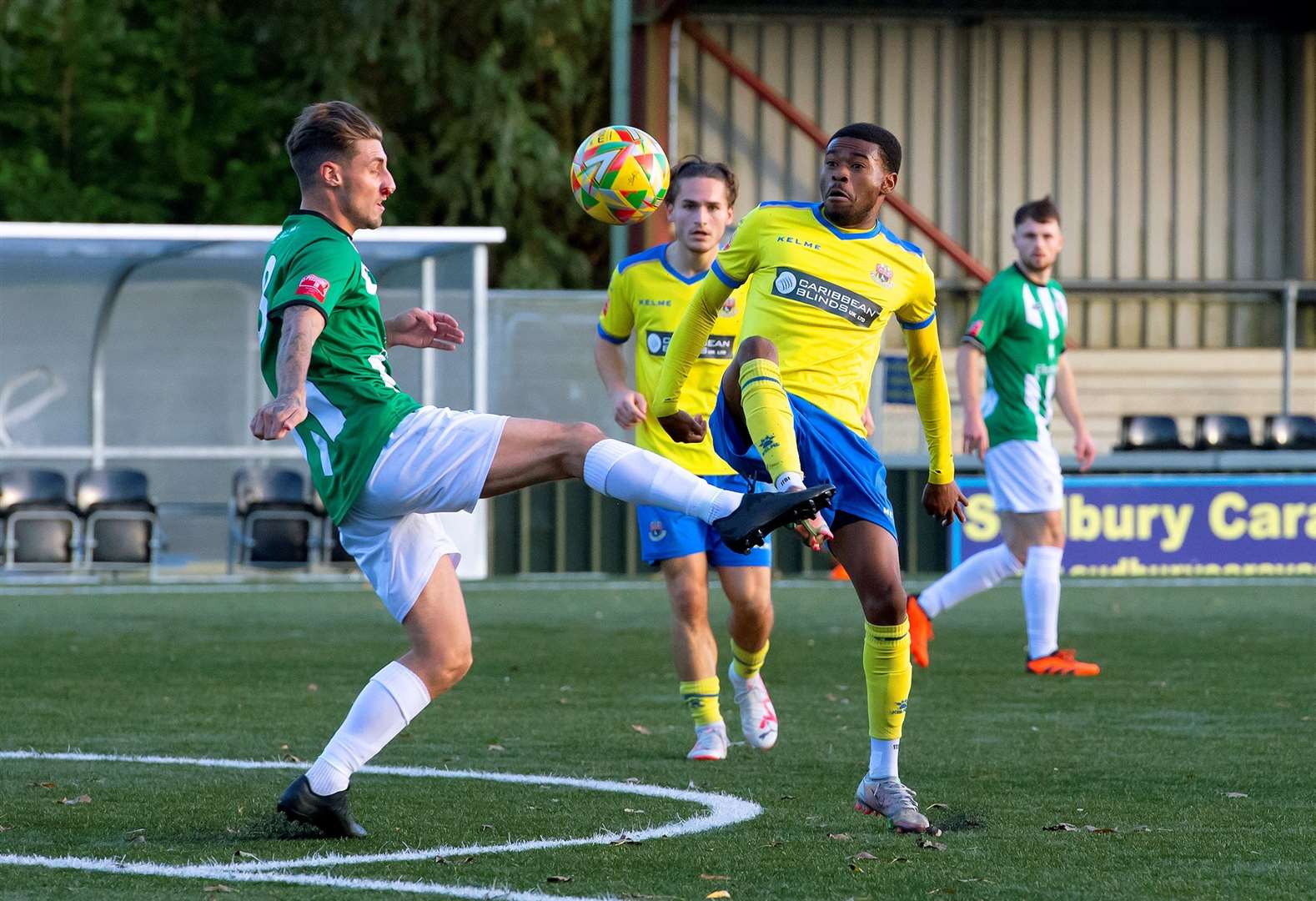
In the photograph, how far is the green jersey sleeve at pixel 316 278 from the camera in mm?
4906

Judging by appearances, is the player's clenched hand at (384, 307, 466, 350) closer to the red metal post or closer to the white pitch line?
the white pitch line

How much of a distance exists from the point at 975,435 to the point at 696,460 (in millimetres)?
2575

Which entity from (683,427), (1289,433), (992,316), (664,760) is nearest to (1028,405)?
(992,316)

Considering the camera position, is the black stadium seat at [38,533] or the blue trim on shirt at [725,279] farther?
the black stadium seat at [38,533]

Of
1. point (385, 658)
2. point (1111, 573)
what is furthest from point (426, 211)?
point (385, 658)

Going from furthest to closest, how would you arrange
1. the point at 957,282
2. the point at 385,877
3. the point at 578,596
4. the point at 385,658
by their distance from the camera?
the point at 957,282 < the point at 578,596 < the point at 385,658 < the point at 385,877

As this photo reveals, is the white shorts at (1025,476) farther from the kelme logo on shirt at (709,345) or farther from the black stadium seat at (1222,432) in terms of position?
the black stadium seat at (1222,432)

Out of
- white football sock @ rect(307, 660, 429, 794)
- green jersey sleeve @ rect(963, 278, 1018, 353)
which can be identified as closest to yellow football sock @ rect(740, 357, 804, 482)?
white football sock @ rect(307, 660, 429, 794)

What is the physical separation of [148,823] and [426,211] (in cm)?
2425

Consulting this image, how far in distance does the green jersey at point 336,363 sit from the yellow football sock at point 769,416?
94 cm

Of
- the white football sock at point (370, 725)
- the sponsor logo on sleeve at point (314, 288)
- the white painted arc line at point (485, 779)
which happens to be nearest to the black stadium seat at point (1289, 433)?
the white painted arc line at point (485, 779)

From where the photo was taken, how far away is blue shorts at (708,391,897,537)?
567 cm

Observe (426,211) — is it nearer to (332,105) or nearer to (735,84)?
(735,84)

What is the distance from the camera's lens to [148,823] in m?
5.46
